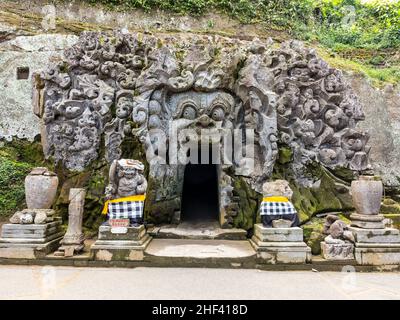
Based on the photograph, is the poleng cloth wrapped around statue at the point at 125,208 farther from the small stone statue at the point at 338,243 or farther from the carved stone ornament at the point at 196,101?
the small stone statue at the point at 338,243

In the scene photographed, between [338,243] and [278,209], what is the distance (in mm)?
1124

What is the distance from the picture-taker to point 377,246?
5.83 m

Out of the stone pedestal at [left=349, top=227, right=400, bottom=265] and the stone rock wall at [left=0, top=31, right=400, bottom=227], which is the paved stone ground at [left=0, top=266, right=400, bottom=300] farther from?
the stone rock wall at [left=0, top=31, right=400, bottom=227]

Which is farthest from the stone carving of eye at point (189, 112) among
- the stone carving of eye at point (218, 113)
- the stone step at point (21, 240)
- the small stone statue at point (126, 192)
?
the stone step at point (21, 240)

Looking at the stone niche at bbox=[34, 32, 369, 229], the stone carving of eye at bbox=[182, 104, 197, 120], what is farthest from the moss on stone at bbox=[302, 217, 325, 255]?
the stone carving of eye at bbox=[182, 104, 197, 120]

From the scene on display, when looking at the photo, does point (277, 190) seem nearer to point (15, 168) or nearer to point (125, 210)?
point (125, 210)

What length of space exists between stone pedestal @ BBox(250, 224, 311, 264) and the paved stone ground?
248 millimetres

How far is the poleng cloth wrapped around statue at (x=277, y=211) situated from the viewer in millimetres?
6180

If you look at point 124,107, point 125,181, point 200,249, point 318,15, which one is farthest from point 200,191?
point 318,15

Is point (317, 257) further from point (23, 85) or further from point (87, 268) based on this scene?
point (23, 85)

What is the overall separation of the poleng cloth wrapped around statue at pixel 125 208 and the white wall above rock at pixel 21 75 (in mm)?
6502

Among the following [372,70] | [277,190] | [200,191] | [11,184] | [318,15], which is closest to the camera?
[277,190]

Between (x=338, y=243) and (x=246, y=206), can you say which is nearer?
(x=338, y=243)

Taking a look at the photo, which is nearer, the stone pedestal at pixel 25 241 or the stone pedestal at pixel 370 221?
the stone pedestal at pixel 25 241
